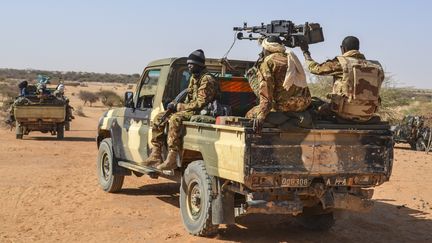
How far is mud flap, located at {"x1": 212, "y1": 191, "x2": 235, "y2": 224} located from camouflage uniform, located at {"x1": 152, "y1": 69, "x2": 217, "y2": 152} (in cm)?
104

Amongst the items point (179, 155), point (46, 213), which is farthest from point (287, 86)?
point (46, 213)

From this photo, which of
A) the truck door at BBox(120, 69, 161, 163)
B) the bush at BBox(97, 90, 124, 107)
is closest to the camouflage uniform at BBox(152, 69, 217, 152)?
the truck door at BBox(120, 69, 161, 163)

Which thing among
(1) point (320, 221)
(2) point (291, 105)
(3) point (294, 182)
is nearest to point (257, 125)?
(2) point (291, 105)

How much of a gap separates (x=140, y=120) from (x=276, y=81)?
291cm

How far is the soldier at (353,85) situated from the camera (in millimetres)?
6223

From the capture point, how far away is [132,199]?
9.18 meters

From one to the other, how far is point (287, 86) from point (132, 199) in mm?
4094

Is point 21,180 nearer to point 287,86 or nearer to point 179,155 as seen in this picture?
point 179,155

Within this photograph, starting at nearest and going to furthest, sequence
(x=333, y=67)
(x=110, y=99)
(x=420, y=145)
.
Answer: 1. (x=333, y=67)
2. (x=420, y=145)
3. (x=110, y=99)

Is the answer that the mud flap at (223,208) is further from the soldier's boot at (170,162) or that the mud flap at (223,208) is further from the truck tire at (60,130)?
the truck tire at (60,130)

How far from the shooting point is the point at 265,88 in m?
5.95

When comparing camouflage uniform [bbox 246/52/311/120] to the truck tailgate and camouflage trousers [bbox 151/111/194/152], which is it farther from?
camouflage trousers [bbox 151/111/194/152]

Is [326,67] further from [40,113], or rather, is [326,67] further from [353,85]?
[40,113]

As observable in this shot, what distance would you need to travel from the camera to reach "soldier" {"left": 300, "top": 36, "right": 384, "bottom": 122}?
622 centimetres
